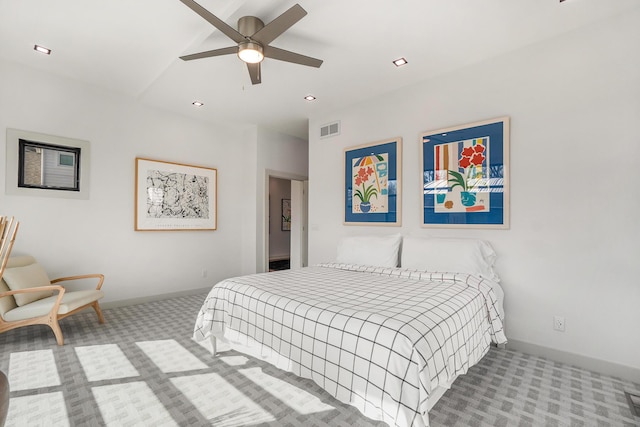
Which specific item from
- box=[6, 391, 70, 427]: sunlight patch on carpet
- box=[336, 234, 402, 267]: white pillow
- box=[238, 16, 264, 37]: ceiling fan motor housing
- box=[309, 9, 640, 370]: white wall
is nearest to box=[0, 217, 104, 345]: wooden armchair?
box=[6, 391, 70, 427]: sunlight patch on carpet

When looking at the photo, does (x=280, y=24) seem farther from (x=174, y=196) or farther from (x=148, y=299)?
(x=148, y=299)

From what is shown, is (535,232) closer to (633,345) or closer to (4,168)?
(633,345)

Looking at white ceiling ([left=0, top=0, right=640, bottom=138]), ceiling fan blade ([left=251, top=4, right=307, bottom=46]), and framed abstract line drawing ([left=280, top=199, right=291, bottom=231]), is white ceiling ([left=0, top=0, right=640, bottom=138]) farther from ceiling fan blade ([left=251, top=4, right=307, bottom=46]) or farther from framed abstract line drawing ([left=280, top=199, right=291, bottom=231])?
framed abstract line drawing ([left=280, top=199, right=291, bottom=231])

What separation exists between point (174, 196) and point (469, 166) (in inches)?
159

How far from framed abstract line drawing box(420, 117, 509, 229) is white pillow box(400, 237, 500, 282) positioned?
270 mm

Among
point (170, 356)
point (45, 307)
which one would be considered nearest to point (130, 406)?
point (170, 356)

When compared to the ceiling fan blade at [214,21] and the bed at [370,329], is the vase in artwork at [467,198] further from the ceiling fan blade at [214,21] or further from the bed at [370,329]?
the ceiling fan blade at [214,21]

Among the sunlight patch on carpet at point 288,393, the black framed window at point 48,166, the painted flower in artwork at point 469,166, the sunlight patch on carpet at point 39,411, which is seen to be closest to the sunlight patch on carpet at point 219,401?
the sunlight patch on carpet at point 288,393

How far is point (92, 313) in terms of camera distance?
12.3 ft

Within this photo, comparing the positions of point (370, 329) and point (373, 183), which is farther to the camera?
point (373, 183)

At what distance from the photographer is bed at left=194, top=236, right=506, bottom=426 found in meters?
1.44

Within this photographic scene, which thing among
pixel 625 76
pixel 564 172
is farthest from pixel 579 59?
pixel 564 172

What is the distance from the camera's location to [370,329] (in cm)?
157

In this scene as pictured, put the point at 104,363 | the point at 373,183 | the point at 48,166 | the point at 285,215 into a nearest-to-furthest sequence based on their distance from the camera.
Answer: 1. the point at 104,363
2. the point at 48,166
3. the point at 373,183
4. the point at 285,215
